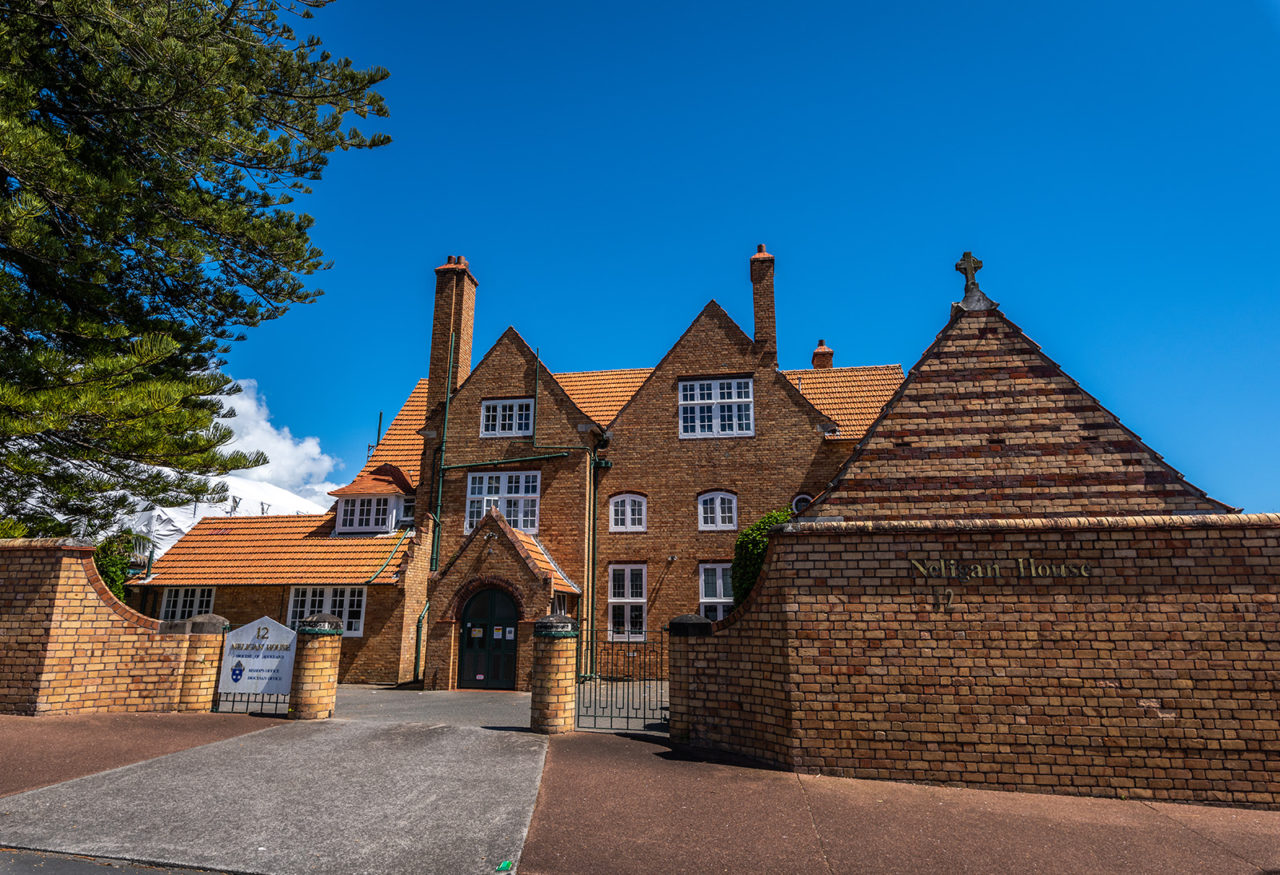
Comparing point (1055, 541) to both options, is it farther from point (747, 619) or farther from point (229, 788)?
point (229, 788)

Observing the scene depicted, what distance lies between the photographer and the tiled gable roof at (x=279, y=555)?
20562 mm

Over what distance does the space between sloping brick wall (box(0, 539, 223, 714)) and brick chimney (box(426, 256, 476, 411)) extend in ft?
42.8

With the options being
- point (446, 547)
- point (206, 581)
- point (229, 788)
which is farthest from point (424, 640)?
point (229, 788)

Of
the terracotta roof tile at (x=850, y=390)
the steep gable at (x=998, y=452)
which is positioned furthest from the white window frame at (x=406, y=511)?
the steep gable at (x=998, y=452)

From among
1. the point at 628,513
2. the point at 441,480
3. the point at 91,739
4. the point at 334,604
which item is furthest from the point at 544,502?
the point at 91,739

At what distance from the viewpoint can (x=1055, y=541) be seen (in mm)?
7809

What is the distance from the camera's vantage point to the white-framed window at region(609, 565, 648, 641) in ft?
68.8

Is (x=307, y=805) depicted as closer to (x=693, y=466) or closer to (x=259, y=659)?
(x=259, y=659)

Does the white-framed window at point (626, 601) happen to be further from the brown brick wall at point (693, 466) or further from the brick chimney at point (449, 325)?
the brick chimney at point (449, 325)

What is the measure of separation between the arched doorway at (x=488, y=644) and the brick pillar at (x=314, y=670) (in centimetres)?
759

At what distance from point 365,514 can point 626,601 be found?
9.34 meters

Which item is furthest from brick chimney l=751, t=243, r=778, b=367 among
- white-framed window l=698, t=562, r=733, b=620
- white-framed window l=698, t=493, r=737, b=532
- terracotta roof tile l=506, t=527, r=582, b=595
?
terracotta roof tile l=506, t=527, r=582, b=595

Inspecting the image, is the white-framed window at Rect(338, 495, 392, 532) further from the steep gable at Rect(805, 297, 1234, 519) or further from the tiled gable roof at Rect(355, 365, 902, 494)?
the steep gable at Rect(805, 297, 1234, 519)

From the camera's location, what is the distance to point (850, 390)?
2412cm
